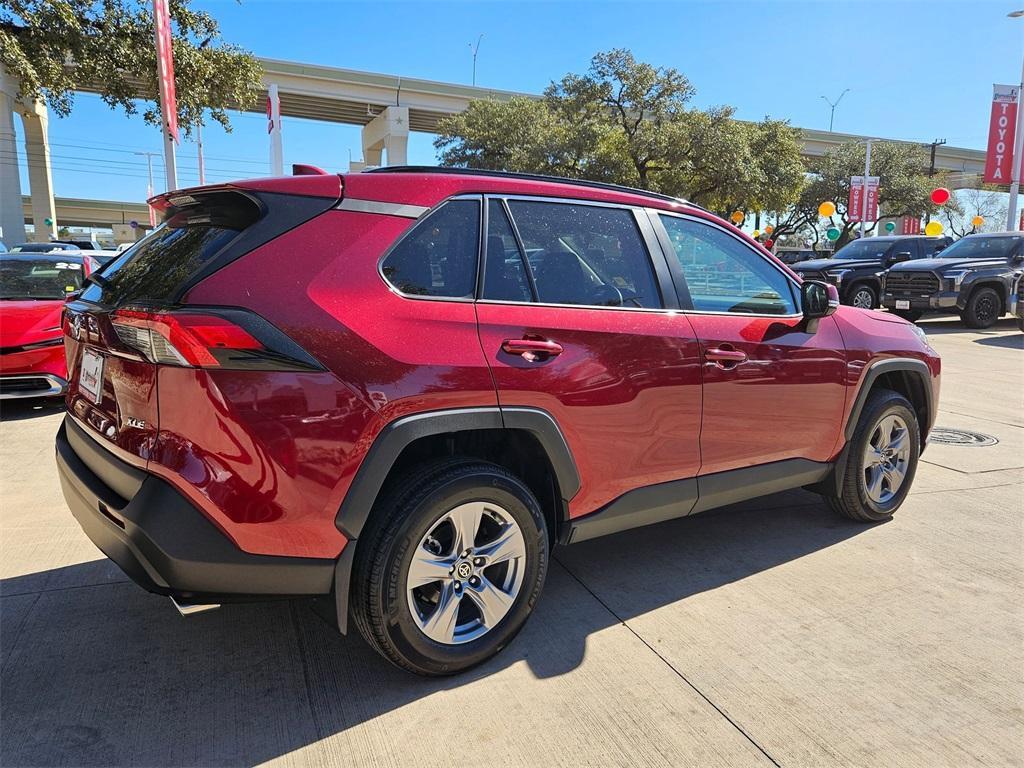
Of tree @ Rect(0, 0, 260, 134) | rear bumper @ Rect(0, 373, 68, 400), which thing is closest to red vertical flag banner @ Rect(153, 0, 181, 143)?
tree @ Rect(0, 0, 260, 134)

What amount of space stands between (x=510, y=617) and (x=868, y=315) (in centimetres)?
283

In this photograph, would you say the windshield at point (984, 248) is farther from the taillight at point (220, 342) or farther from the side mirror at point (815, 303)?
the taillight at point (220, 342)

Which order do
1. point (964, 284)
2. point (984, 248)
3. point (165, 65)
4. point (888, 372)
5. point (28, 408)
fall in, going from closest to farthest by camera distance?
point (888, 372) → point (28, 408) → point (165, 65) → point (964, 284) → point (984, 248)

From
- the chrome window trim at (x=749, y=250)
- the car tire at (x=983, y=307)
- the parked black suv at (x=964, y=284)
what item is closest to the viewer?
the chrome window trim at (x=749, y=250)

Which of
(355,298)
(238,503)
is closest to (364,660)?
(238,503)

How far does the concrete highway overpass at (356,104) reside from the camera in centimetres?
4547

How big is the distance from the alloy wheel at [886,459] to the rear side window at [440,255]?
9.00ft

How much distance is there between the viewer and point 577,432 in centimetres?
278

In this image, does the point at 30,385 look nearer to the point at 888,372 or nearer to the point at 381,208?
the point at 381,208

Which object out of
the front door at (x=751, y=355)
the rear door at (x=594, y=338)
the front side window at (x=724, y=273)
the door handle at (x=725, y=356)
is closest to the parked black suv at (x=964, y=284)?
the front door at (x=751, y=355)

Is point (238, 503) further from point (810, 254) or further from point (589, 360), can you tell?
point (810, 254)

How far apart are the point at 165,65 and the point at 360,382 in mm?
13838

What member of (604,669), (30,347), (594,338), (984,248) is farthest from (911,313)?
(30,347)

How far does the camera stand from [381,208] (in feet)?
8.17
